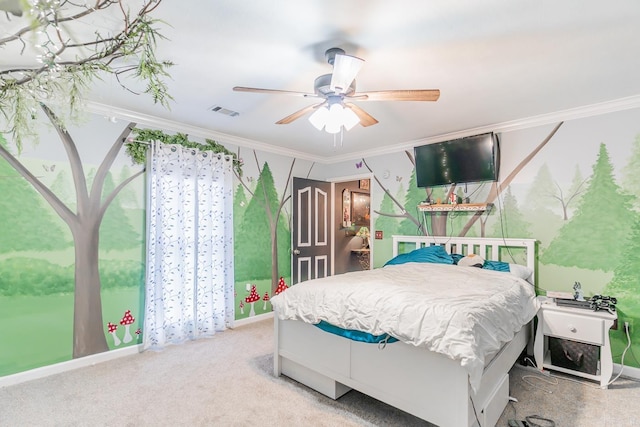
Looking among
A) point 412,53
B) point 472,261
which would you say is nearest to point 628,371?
point 472,261

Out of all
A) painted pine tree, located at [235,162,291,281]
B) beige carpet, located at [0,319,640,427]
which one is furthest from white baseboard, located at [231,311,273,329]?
beige carpet, located at [0,319,640,427]

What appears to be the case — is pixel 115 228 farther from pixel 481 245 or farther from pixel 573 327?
pixel 573 327

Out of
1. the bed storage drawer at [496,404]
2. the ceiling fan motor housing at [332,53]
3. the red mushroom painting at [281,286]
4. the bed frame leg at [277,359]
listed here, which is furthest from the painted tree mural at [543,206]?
the red mushroom painting at [281,286]

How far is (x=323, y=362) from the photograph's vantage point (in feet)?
8.11

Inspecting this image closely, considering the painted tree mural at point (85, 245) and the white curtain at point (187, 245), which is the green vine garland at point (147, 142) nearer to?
the white curtain at point (187, 245)

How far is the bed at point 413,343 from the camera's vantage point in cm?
182

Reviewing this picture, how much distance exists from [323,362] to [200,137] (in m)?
3.04

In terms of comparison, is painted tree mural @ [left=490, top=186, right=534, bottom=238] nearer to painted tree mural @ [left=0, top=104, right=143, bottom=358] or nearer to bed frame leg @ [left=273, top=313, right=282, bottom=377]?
bed frame leg @ [left=273, top=313, right=282, bottom=377]

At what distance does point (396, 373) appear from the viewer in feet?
6.82

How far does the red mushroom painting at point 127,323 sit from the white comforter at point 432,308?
174cm

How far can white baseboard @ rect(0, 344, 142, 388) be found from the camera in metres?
2.69

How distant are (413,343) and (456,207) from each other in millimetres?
2425

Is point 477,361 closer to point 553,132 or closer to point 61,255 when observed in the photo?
point 553,132

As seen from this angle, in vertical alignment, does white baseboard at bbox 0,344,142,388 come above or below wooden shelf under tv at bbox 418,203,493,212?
below
